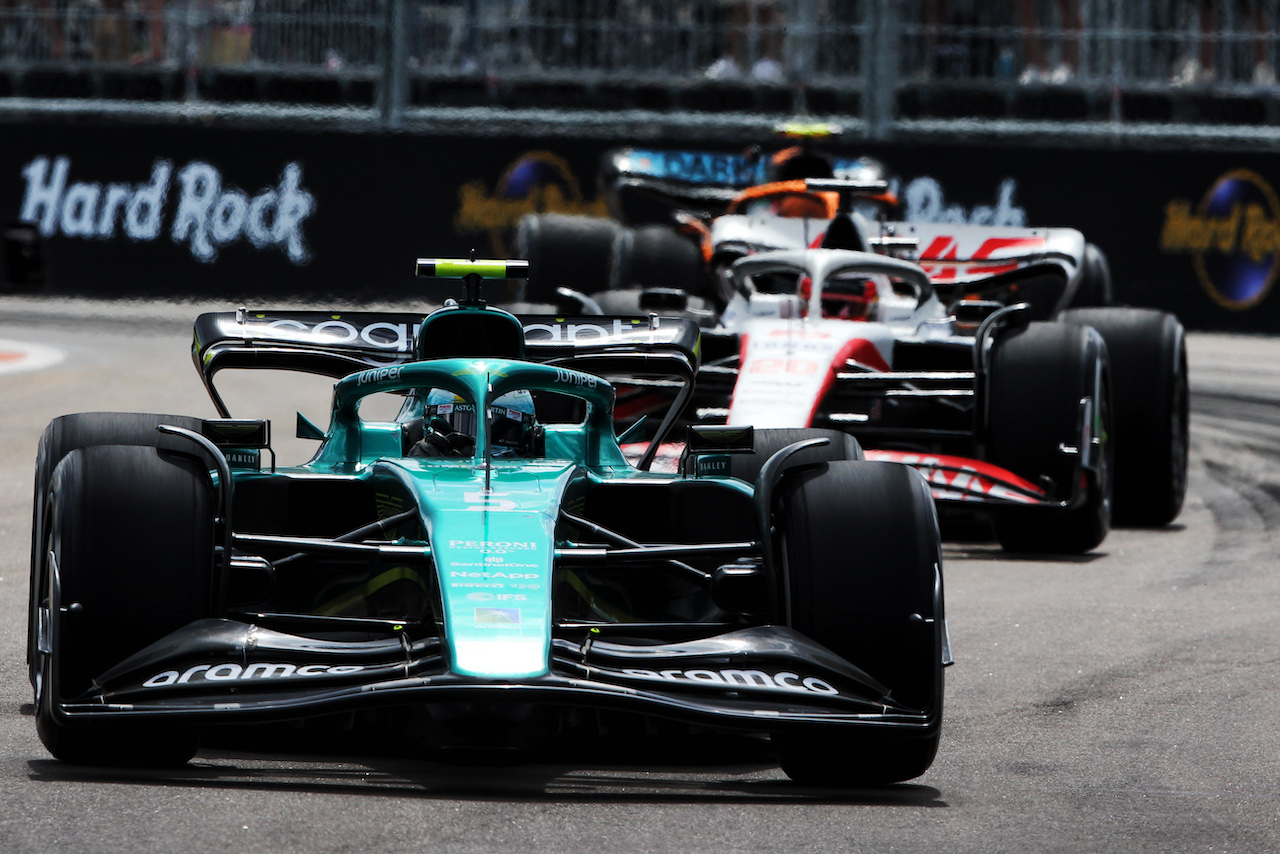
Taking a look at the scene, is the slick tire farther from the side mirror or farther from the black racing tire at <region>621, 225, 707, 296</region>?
the side mirror

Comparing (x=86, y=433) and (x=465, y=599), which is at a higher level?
(x=86, y=433)

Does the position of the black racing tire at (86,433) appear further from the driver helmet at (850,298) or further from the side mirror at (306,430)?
the driver helmet at (850,298)

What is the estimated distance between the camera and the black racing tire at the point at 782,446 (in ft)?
20.7

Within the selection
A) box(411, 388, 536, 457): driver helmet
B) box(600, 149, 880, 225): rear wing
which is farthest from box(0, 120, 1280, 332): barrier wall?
box(411, 388, 536, 457): driver helmet

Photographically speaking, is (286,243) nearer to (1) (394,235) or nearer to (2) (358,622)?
(1) (394,235)

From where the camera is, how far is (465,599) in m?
4.77

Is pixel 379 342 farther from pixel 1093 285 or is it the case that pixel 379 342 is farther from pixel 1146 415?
pixel 1093 285

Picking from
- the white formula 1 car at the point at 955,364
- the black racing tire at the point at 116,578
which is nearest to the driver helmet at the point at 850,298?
the white formula 1 car at the point at 955,364

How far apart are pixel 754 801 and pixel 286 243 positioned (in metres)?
16.4

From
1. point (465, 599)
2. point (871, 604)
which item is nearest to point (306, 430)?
point (465, 599)

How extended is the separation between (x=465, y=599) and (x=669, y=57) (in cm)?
1720

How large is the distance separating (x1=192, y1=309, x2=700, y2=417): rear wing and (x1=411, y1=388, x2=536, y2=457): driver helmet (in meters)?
0.43

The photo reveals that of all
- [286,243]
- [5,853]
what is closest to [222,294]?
[286,243]

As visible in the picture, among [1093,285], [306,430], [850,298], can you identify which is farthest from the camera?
[1093,285]
